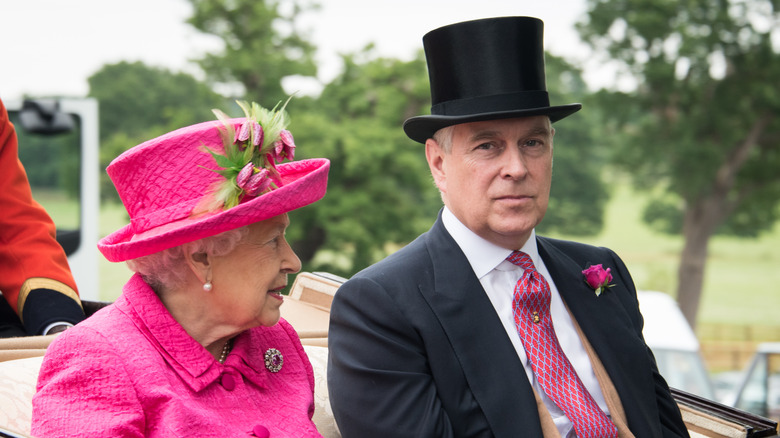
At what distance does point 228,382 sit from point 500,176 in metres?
0.91

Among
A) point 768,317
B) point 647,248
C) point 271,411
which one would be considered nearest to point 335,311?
point 271,411

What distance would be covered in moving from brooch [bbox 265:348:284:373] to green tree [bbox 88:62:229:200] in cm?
1387

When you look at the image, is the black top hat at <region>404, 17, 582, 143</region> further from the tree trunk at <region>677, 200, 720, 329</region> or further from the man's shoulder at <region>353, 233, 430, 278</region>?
the tree trunk at <region>677, 200, 720, 329</region>

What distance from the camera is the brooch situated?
210 centimetres

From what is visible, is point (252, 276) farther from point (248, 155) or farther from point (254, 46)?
point (254, 46)

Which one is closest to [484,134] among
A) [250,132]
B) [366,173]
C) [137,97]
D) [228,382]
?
[250,132]

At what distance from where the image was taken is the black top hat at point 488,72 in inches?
91.8

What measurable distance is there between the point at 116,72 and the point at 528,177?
1541cm

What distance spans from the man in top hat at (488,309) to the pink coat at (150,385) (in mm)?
229

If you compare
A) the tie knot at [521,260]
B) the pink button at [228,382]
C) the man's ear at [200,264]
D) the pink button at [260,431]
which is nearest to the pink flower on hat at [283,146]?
the man's ear at [200,264]

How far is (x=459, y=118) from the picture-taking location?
2273 millimetres

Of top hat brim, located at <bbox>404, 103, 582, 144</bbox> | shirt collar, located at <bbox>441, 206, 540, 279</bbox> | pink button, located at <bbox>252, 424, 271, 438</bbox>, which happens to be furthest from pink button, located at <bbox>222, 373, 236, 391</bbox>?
top hat brim, located at <bbox>404, 103, 582, 144</bbox>

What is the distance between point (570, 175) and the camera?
16.8 metres

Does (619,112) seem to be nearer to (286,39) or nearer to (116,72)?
(286,39)
